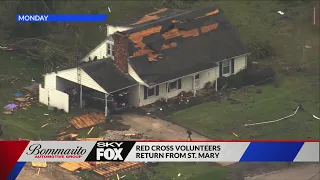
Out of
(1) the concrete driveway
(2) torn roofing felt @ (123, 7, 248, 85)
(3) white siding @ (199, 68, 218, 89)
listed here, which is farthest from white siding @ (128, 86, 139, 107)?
(1) the concrete driveway

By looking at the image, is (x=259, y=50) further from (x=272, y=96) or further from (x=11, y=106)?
(x=11, y=106)

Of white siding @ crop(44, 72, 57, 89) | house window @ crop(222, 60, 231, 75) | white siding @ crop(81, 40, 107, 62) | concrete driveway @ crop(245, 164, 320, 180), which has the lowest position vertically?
concrete driveway @ crop(245, 164, 320, 180)

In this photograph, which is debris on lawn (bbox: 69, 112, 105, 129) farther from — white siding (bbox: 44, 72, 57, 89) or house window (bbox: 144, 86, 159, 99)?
white siding (bbox: 44, 72, 57, 89)

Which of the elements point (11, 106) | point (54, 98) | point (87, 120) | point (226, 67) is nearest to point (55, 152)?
point (87, 120)

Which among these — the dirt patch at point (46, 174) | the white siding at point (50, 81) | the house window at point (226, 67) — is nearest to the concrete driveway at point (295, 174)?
the dirt patch at point (46, 174)

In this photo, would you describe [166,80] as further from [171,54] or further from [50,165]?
[50,165]

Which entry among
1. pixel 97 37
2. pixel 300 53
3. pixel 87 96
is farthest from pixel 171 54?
pixel 300 53
